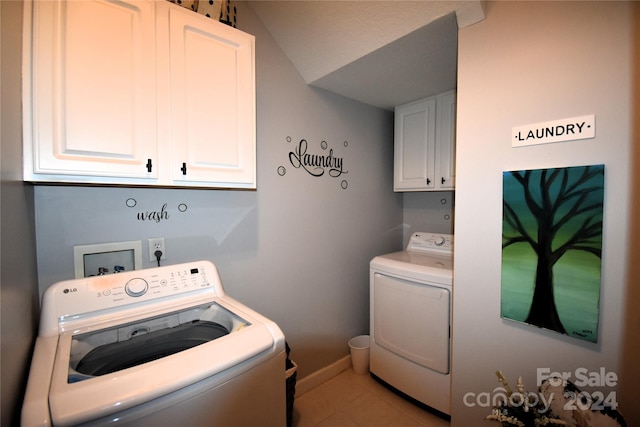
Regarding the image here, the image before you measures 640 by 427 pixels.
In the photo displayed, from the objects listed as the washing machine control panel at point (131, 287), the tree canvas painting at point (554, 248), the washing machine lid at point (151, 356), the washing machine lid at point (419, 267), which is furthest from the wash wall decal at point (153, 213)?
the tree canvas painting at point (554, 248)

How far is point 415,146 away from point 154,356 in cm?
229

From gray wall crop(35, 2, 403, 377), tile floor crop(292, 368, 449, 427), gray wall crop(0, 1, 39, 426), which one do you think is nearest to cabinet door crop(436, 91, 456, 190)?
gray wall crop(35, 2, 403, 377)

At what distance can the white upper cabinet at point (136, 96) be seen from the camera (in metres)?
0.93

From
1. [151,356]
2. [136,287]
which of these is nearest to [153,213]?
[136,287]

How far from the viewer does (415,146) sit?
235 cm

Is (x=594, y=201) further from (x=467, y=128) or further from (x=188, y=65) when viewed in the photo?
(x=188, y=65)

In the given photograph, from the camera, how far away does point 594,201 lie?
1.04 metres

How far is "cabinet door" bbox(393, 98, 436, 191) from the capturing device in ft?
7.38

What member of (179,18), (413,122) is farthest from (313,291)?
(179,18)

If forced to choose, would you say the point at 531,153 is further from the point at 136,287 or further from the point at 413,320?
the point at 136,287

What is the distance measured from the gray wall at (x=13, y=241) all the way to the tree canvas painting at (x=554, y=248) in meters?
1.77

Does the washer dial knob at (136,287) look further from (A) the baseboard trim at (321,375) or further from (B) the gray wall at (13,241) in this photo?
(A) the baseboard trim at (321,375)

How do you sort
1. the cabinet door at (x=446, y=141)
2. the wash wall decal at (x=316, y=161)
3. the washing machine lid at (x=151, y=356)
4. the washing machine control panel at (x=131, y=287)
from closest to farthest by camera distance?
1. the washing machine lid at (x=151, y=356)
2. the washing machine control panel at (x=131, y=287)
3. the wash wall decal at (x=316, y=161)
4. the cabinet door at (x=446, y=141)

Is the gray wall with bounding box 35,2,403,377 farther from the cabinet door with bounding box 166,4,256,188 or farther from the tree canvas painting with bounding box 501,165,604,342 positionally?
the tree canvas painting with bounding box 501,165,604,342
